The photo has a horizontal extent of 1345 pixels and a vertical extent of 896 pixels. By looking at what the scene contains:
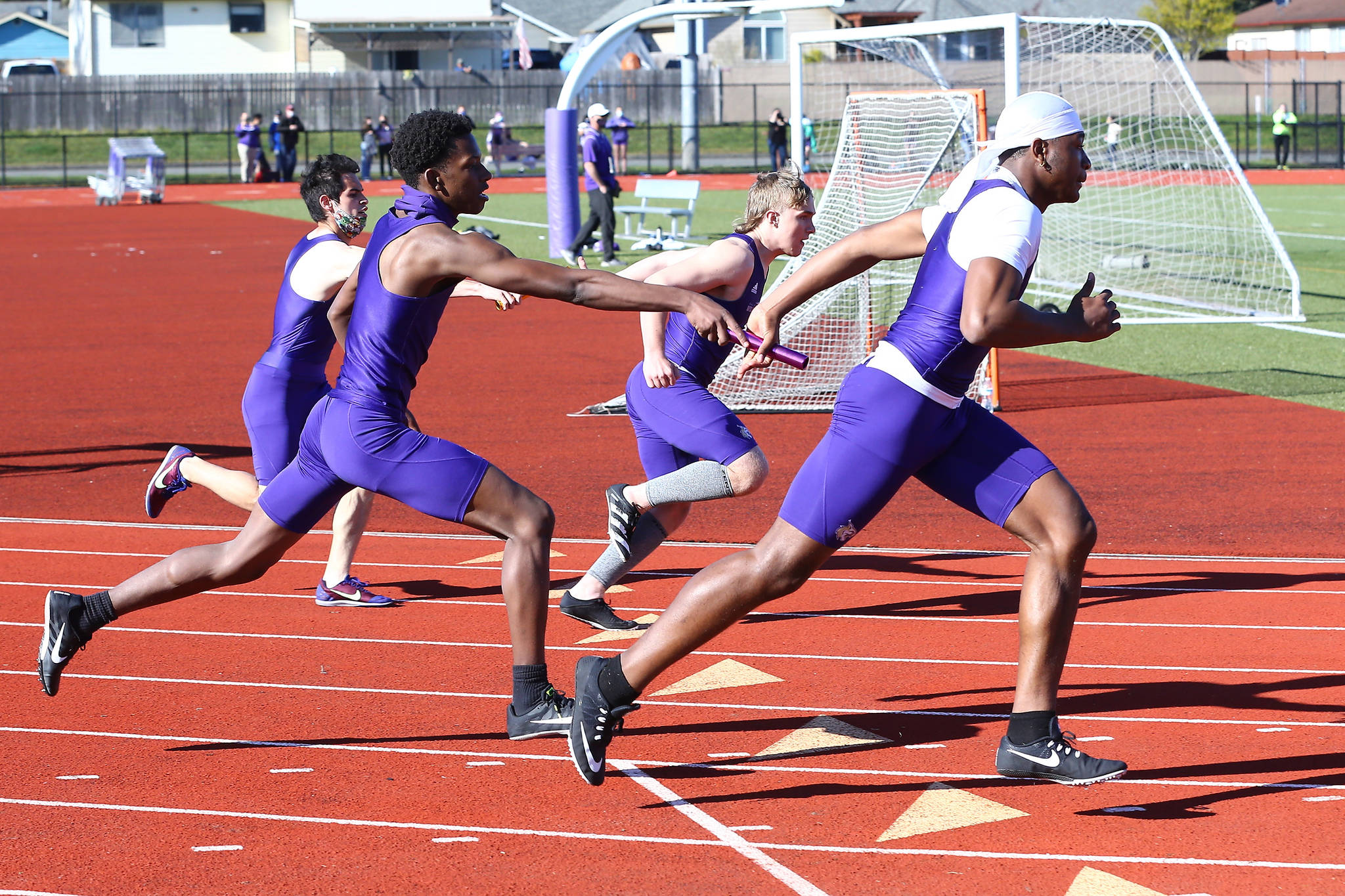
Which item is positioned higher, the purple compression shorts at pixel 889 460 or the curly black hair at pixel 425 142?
the curly black hair at pixel 425 142

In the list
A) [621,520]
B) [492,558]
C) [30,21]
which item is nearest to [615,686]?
[621,520]

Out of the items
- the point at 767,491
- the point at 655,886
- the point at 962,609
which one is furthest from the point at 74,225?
the point at 655,886

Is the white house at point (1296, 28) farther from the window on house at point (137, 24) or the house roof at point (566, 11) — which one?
the window on house at point (137, 24)

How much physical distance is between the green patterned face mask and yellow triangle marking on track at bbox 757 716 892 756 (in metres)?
2.95

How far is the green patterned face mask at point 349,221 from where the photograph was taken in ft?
22.2

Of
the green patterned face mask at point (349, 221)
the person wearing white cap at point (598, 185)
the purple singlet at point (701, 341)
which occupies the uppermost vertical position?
the person wearing white cap at point (598, 185)

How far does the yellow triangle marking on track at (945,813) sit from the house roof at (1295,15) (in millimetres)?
82456

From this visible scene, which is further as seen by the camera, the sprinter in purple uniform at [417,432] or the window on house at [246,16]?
the window on house at [246,16]

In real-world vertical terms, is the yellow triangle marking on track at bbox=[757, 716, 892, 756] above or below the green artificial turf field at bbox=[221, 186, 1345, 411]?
below

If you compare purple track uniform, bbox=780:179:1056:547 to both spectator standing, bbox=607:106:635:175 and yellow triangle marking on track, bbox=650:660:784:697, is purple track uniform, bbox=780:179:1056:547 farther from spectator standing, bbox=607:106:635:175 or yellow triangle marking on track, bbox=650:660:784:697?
spectator standing, bbox=607:106:635:175

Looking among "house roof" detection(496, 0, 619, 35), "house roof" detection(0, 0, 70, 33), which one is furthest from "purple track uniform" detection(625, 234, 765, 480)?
"house roof" detection(0, 0, 70, 33)

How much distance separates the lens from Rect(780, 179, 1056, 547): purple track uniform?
4.57 metres

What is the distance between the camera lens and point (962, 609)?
688 centimetres

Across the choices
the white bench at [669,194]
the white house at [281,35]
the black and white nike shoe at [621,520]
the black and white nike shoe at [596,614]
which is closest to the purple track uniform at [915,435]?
the black and white nike shoe at [621,520]
